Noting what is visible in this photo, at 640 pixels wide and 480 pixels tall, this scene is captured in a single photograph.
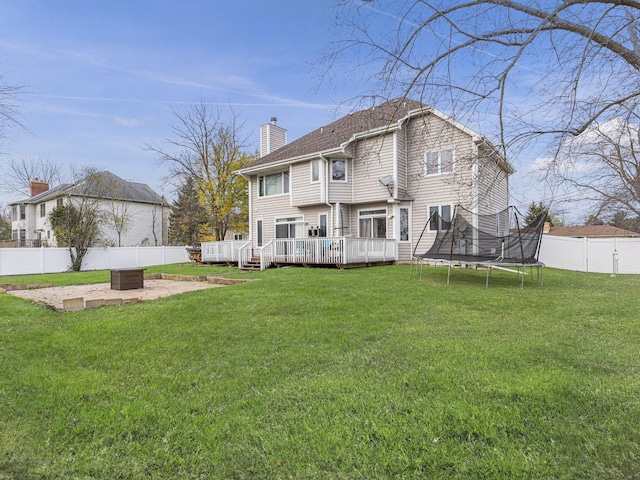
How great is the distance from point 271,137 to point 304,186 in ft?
21.0

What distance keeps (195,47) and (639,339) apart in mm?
12291

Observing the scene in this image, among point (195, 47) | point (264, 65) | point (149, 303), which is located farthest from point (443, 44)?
point (195, 47)

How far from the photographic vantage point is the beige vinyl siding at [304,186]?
51.4ft

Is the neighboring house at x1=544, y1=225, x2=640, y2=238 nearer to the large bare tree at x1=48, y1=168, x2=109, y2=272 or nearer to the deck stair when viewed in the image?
the deck stair

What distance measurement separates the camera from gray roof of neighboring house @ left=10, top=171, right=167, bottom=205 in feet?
70.4

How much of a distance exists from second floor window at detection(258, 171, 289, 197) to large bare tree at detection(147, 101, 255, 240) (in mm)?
5169

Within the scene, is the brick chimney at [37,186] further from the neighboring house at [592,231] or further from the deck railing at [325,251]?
the neighboring house at [592,231]

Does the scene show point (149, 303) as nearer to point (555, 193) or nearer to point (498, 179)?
point (498, 179)

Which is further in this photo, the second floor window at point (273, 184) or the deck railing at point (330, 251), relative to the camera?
the second floor window at point (273, 184)

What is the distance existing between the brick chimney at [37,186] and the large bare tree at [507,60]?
34.1m

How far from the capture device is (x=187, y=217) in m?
28.4

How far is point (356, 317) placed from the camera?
536 centimetres

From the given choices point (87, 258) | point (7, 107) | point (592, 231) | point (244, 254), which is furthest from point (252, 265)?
point (592, 231)

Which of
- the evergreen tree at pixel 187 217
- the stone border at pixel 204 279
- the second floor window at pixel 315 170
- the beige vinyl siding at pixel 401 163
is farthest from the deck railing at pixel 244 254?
the evergreen tree at pixel 187 217
